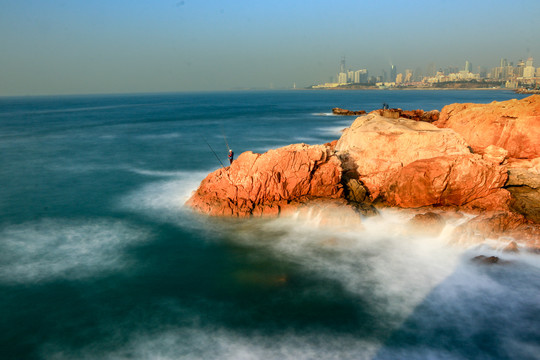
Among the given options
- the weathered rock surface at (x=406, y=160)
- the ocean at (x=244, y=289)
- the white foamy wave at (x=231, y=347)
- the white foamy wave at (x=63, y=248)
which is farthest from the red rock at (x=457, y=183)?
the white foamy wave at (x=63, y=248)

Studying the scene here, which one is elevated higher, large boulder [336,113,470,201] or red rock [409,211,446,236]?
large boulder [336,113,470,201]

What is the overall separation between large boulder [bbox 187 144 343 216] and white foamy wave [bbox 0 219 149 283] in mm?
3353

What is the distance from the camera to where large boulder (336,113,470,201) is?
1477cm

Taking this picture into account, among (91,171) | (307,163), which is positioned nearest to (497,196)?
(307,163)

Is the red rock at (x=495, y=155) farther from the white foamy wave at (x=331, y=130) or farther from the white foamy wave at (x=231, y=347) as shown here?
the white foamy wave at (x=331, y=130)

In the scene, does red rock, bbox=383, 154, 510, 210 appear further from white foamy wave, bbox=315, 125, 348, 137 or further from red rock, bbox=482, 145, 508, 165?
white foamy wave, bbox=315, 125, 348, 137

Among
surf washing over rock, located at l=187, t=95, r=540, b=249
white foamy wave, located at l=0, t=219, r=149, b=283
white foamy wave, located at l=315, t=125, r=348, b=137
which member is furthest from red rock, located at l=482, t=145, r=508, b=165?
white foamy wave, located at l=315, t=125, r=348, b=137

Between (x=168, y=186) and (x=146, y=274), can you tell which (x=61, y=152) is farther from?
(x=146, y=274)

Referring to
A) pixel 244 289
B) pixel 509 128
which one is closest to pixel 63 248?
pixel 244 289

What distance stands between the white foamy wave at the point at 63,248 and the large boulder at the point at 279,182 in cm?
335

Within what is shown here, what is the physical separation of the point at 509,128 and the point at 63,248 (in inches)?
748

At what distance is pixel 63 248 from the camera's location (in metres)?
11.6

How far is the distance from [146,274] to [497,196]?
12241mm

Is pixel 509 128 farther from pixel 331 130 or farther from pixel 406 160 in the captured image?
pixel 331 130
